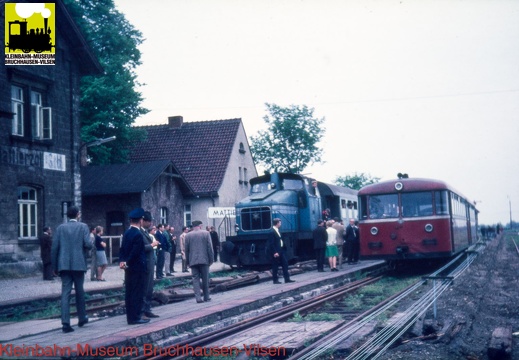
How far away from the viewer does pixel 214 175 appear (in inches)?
1634

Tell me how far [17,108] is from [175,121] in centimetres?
2390

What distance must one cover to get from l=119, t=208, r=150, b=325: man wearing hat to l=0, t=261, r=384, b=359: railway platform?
0.25 m

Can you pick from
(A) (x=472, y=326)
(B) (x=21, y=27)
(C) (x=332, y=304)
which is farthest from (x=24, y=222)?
(A) (x=472, y=326)

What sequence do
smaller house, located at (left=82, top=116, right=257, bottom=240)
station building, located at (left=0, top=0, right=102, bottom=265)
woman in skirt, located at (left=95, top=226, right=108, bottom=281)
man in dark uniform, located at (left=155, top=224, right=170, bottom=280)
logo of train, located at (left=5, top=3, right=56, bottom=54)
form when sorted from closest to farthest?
logo of train, located at (left=5, top=3, right=56, bottom=54) < woman in skirt, located at (left=95, top=226, right=108, bottom=281) < man in dark uniform, located at (left=155, top=224, right=170, bottom=280) < station building, located at (left=0, top=0, right=102, bottom=265) < smaller house, located at (left=82, top=116, right=257, bottom=240)

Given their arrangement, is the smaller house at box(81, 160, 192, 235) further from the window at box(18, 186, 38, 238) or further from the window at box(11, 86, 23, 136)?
the window at box(11, 86, 23, 136)

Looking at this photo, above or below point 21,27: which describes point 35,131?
below

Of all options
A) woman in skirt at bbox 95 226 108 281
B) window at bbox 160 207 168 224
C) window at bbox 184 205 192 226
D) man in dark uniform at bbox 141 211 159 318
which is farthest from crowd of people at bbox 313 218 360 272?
window at bbox 184 205 192 226

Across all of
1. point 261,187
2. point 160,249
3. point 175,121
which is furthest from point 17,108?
point 175,121

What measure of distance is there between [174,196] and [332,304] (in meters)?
23.1

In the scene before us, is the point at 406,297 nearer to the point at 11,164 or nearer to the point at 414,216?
the point at 414,216

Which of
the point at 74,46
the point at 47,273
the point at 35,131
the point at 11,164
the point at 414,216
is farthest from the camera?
the point at 74,46

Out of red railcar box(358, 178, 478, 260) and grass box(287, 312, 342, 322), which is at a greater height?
red railcar box(358, 178, 478, 260)

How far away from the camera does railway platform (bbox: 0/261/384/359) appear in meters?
7.89

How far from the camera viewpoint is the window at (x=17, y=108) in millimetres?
23375
